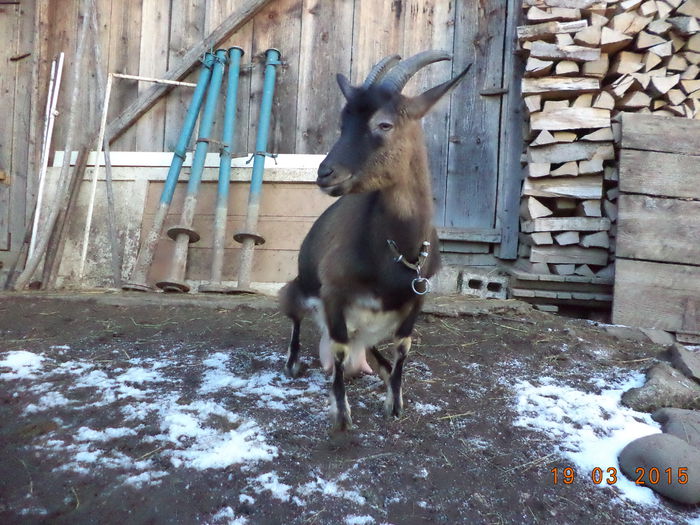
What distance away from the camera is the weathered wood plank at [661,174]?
4.43m

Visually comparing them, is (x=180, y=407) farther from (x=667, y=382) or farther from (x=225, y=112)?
(x=225, y=112)

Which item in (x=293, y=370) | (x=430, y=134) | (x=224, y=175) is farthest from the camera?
(x=430, y=134)

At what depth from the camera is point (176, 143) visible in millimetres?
5902

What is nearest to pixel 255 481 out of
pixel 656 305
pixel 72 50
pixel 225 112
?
pixel 656 305

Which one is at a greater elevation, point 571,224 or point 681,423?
point 571,224

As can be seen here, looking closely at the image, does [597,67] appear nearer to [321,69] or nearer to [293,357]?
[321,69]

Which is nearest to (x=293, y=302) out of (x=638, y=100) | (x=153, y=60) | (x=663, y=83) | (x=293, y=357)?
(x=293, y=357)

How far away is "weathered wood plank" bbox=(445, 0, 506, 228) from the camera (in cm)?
551

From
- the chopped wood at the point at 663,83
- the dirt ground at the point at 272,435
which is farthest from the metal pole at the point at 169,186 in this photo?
the chopped wood at the point at 663,83

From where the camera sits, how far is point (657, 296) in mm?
4367

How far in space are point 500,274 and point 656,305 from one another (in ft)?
4.44

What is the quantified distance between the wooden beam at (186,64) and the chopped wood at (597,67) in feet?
11.0

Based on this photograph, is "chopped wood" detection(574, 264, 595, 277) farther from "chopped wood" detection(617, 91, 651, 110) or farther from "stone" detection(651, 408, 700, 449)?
"stone" detection(651, 408, 700, 449)

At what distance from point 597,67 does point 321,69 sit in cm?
Answer: 274
